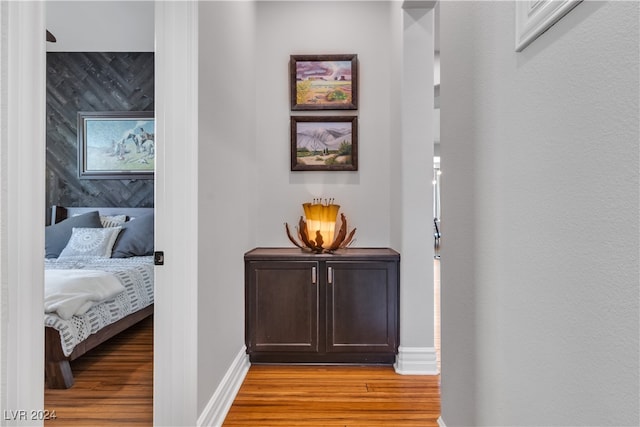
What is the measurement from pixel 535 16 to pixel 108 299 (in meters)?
2.99

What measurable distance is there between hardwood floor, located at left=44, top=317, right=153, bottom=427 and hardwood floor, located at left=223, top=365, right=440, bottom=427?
1.90 ft

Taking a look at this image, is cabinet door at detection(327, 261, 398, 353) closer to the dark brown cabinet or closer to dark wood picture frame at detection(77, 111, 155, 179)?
the dark brown cabinet

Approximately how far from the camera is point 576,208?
761 mm

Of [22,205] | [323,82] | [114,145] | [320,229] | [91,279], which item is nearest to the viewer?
[22,205]

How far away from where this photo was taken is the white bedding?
225 centimetres

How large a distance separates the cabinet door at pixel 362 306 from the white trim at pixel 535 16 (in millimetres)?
1869

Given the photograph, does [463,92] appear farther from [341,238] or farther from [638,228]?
[341,238]

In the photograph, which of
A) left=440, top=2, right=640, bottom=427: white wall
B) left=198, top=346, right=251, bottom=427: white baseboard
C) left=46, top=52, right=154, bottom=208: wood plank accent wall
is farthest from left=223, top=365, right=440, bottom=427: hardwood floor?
left=46, top=52, right=154, bottom=208: wood plank accent wall

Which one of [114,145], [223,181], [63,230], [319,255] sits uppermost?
[114,145]

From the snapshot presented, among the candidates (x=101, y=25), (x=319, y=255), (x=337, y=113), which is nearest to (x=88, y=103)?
(x=101, y=25)

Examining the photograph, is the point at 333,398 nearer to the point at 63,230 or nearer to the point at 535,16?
the point at 535,16

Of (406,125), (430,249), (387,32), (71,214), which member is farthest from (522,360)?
(71,214)

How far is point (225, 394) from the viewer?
2.00 meters

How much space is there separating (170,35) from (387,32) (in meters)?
2.11
